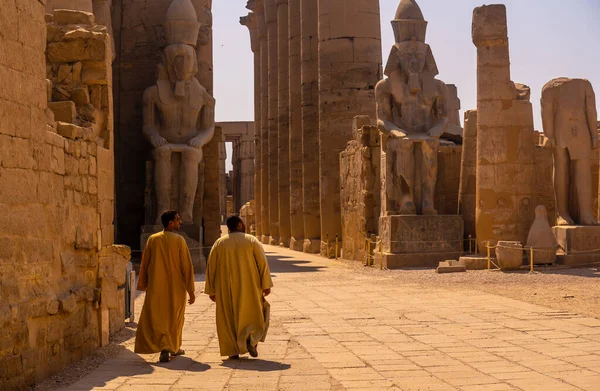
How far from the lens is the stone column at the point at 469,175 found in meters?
19.0

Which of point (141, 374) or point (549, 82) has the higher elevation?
point (549, 82)

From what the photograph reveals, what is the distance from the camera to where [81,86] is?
9.45 metres

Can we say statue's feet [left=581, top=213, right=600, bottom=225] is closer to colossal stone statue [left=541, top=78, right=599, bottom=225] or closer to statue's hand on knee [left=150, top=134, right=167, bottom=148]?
colossal stone statue [left=541, top=78, right=599, bottom=225]

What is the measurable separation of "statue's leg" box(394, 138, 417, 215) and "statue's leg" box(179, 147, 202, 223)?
12.1 ft

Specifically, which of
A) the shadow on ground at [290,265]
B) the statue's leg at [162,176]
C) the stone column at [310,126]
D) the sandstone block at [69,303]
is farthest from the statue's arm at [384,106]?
the sandstone block at [69,303]

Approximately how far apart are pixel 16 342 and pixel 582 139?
12.4 meters

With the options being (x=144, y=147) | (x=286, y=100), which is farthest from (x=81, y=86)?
(x=286, y=100)

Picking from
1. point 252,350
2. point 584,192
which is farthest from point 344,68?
point 252,350

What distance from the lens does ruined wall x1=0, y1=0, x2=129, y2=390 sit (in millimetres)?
6480

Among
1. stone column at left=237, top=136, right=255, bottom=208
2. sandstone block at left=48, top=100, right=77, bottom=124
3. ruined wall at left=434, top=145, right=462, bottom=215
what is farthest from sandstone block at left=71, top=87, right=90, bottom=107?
stone column at left=237, top=136, right=255, bottom=208

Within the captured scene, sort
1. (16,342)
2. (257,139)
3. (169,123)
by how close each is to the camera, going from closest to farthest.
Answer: (16,342), (169,123), (257,139)

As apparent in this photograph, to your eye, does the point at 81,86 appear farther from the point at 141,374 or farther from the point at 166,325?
the point at 141,374

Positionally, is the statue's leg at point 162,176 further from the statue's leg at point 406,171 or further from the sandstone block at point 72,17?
the sandstone block at point 72,17

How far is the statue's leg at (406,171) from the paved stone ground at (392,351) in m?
5.46
